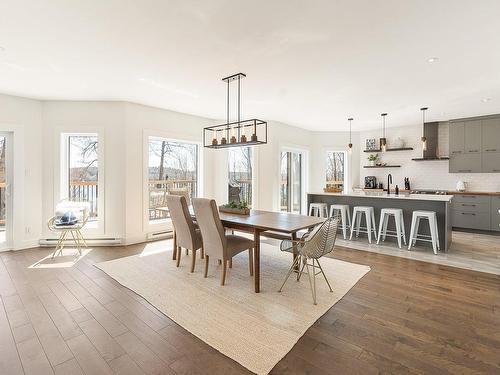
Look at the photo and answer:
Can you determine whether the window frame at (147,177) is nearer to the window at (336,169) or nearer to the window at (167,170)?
the window at (167,170)

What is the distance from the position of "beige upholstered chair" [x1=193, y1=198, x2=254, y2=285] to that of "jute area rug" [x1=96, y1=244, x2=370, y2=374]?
0.36 metres

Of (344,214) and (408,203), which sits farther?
(344,214)

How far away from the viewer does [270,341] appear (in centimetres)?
206

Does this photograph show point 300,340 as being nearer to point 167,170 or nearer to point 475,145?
point 167,170

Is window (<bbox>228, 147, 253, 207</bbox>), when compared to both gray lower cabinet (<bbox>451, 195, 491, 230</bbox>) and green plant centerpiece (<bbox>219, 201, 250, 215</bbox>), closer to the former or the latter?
green plant centerpiece (<bbox>219, 201, 250, 215</bbox>)

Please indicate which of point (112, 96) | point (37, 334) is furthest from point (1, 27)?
point (37, 334)

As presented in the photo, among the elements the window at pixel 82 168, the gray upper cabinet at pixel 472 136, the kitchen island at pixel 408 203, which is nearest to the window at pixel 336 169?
the kitchen island at pixel 408 203

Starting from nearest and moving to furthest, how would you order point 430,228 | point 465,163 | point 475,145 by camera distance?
point 430,228 < point 475,145 < point 465,163

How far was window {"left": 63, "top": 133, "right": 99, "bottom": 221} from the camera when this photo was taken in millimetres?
4969

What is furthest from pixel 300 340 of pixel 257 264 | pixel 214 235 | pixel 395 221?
pixel 395 221

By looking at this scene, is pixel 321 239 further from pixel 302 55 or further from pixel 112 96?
pixel 112 96

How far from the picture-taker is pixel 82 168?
5.01 metres

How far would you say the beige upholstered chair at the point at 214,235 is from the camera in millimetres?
2969

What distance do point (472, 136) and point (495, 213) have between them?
1.75 metres
